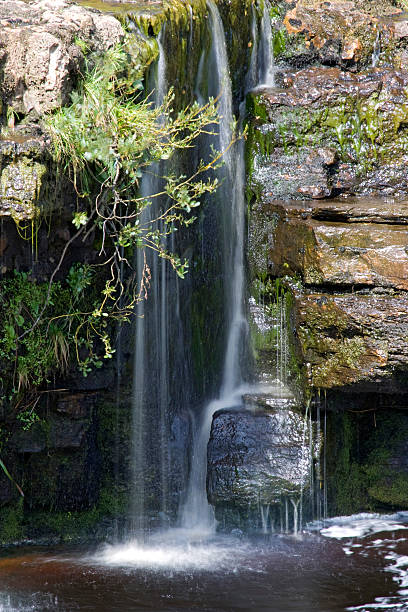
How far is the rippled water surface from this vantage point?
5.18m

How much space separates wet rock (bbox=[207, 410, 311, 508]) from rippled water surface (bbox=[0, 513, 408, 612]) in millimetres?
342

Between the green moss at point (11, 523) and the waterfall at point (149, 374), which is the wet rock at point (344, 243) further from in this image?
the green moss at point (11, 523)

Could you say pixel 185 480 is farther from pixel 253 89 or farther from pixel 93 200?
pixel 253 89

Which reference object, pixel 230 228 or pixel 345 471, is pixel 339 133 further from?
pixel 345 471

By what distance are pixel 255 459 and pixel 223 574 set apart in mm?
1120

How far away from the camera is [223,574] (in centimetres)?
563

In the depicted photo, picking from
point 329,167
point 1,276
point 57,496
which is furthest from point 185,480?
point 329,167

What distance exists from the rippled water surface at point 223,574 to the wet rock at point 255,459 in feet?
1.12

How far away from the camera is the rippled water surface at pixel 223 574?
5184 mm

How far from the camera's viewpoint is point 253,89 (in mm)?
7762

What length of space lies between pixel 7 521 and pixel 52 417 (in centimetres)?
87

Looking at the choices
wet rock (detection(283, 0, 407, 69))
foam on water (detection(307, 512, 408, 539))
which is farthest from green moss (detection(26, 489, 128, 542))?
wet rock (detection(283, 0, 407, 69))

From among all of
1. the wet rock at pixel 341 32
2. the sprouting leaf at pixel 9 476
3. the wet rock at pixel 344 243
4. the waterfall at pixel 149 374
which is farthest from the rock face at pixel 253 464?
the wet rock at pixel 341 32

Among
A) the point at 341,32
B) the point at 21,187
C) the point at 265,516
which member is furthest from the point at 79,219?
the point at 341,32
